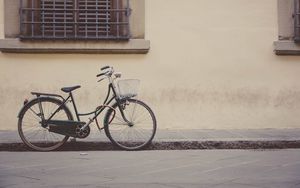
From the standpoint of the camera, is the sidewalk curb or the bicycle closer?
the bicycle

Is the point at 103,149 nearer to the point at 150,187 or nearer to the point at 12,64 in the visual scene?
the point at 12,64

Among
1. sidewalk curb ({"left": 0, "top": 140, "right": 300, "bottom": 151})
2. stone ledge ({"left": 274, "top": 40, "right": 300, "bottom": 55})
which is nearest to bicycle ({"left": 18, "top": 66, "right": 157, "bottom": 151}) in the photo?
sidewalk curb ({"left": 0, "top": 140, "right": 300, "bottom": 151})

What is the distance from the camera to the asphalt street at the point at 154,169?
5469mm

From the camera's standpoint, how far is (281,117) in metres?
9.45

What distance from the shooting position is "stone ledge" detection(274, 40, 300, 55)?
30.7ft

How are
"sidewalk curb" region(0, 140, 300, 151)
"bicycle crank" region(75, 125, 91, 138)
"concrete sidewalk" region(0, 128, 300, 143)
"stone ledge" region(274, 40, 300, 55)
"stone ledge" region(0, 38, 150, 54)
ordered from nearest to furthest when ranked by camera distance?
1. "bicycle crank" region(75, 125, 91, 138)
2. "sidewalk curb" region(0, 140, 300, 151)
3. "concrete sidewalk" region(0, 128, 300, 143)
4. "stone ledge" region(0, 38, 150, 54)
5. "stone ledge" region(274, 40, 300, 55)

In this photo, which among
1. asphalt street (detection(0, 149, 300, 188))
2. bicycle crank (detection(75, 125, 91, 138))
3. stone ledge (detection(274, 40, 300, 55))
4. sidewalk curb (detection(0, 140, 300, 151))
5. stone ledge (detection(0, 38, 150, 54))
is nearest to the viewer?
asphalt street (detection(0, 149, 300, 188))

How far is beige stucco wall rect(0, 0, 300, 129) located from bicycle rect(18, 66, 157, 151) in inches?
47.4

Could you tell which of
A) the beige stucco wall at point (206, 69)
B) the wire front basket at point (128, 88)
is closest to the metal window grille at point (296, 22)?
the beige stucco wall at point (206, 69)

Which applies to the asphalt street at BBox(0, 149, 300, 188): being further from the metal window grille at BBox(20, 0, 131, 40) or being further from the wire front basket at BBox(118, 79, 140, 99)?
the metal window grille at BBox(20, 0, 131, 40)

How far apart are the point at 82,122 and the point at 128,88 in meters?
0.79

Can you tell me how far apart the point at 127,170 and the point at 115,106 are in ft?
5.92

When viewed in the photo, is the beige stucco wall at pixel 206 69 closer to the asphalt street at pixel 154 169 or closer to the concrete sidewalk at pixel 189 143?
the concrete sidewalk at pixel 189 143

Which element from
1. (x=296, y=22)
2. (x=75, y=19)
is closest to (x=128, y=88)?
(x=75, y=19)
